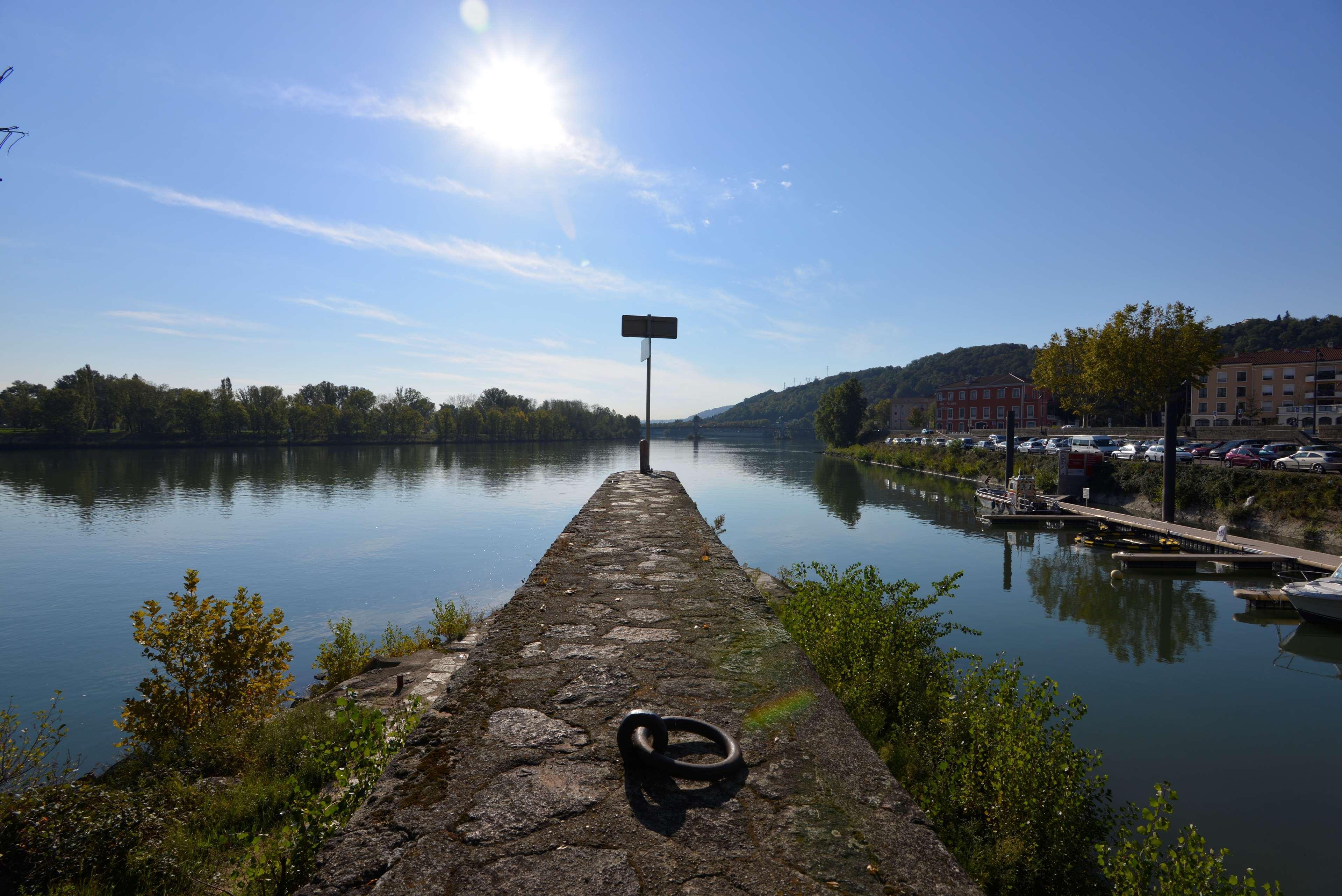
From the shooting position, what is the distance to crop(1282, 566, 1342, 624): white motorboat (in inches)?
500

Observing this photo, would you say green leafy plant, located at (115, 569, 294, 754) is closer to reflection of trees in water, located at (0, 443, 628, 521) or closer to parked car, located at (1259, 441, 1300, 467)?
reflection of trees in water, located at (0, 443, 628, 521)

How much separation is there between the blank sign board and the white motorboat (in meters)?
14.1

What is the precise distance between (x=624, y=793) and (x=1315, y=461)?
3227 centimetres

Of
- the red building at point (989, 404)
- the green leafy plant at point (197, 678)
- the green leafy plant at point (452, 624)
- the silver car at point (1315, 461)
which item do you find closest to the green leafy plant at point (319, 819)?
the green leafy plant at point (197, 678)

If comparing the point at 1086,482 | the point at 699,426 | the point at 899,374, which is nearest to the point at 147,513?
the point at 1086,482

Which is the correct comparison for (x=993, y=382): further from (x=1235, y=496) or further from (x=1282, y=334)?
(x=1235, y=496)

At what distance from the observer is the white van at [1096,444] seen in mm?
38188

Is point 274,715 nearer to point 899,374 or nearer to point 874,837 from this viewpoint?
point 874,837

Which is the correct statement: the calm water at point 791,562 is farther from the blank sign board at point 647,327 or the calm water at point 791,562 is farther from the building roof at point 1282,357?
the building roof at point 1282,357

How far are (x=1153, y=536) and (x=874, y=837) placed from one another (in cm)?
2627

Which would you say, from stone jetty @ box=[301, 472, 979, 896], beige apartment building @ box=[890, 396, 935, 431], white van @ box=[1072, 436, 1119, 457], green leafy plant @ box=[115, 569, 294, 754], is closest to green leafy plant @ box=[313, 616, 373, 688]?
green leafy plant @ box=[115, 569, 294, 754]

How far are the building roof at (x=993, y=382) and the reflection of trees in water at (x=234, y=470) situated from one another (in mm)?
51437

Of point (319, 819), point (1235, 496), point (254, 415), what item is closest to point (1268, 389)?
point (1235, 496)

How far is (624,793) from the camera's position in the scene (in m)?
2.23
